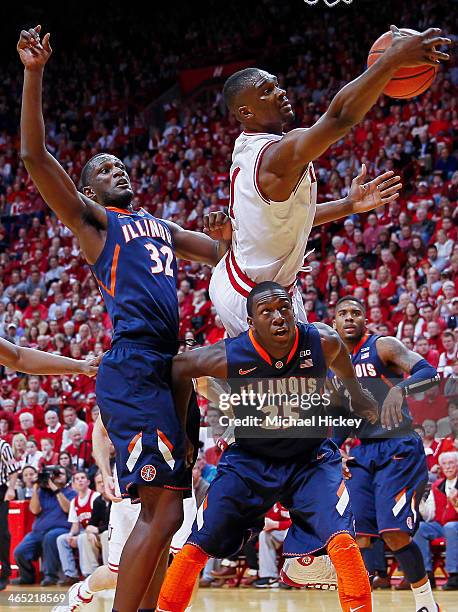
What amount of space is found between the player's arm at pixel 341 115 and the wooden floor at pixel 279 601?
14.5 ft

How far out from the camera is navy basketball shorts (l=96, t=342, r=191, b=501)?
4.16 m

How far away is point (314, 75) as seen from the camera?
743 inches

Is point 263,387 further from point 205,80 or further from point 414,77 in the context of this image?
point 205,80

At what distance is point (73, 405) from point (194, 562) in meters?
8.57

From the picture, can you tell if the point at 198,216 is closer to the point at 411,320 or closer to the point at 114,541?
the point at 411,320

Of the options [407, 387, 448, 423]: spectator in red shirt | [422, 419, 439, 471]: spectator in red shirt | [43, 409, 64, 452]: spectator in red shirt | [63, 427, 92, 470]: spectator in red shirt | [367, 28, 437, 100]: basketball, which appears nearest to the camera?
[367, 28, 437, 100]: basketball

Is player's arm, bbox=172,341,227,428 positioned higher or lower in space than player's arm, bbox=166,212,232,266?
lower

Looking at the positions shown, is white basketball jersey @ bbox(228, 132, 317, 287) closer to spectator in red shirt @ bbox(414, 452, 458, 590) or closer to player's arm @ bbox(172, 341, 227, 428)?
player's arm @ bbox(172, 341, 227, 428)

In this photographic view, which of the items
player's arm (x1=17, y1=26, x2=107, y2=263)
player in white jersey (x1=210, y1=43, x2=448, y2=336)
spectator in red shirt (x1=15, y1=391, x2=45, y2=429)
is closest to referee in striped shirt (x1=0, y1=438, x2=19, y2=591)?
spectator in red shirt (x1=15, y1=391, x2=45, y2=429)

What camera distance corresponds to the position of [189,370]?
4301 mm

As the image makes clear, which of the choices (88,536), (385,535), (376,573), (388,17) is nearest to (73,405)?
(88,536)

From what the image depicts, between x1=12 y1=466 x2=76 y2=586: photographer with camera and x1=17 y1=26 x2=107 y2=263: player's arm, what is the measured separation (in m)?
6.58

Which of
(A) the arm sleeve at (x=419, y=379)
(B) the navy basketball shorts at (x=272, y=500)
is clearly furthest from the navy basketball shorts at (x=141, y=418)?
(A) the arm sleeve at (x=419, y=379)

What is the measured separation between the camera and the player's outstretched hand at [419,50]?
11.9 ft
